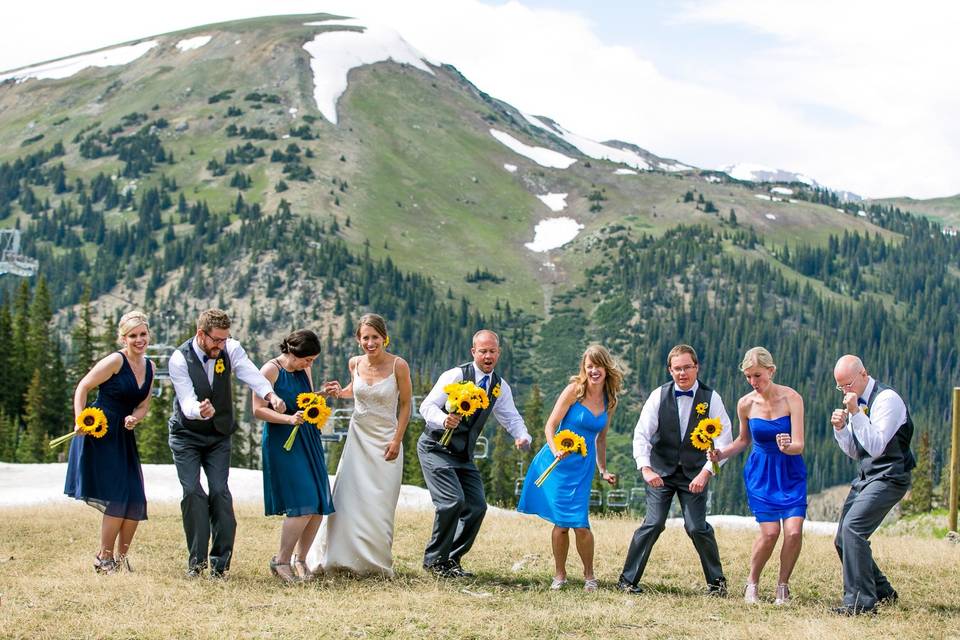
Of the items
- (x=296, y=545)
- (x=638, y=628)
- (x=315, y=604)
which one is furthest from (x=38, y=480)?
(x=638, y=628)

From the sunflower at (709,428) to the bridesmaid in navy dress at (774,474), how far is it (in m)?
0.34

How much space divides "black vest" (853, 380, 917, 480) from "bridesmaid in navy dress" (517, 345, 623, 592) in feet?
10.0

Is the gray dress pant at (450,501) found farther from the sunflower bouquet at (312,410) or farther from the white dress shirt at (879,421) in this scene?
the white dress shirt at (879,421)

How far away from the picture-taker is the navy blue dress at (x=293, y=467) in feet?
45.7

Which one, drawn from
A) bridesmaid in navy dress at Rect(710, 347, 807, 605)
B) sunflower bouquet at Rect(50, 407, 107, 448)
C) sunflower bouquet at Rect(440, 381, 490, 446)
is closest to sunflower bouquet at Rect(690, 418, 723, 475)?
bridesmaid in navy dress at Rect(710, 347, 807, 605)

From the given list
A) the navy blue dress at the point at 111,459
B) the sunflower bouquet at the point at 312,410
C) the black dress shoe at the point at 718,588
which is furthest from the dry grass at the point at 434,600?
the sunflower bouquet at the point at 312,410

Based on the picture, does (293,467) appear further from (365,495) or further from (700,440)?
(700,440)

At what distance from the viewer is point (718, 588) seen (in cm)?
1424

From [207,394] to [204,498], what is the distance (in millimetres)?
1289

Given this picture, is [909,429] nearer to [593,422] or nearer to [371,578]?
[593,422]

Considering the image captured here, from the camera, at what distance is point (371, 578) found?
1409 cm

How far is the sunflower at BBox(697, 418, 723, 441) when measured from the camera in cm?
1395

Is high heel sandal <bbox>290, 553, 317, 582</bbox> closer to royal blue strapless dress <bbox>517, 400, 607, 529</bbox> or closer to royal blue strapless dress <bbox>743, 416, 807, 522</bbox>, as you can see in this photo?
royal blue strapless dress <bbox>517, 400, 607, 529</bbox>

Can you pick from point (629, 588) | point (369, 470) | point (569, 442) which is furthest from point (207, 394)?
point (629, 588)
